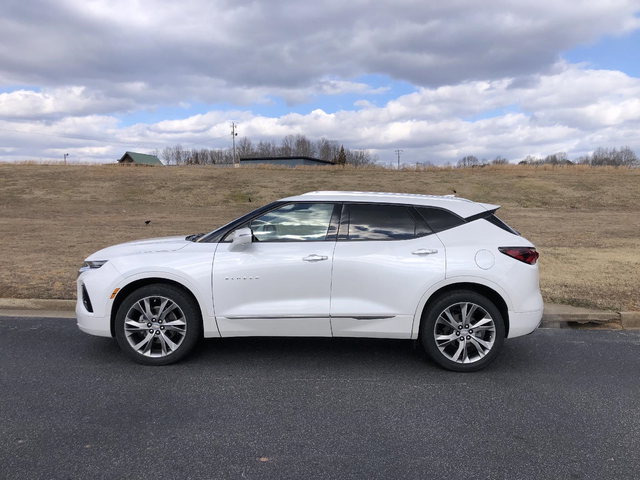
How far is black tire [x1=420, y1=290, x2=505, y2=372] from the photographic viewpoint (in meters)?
4.48

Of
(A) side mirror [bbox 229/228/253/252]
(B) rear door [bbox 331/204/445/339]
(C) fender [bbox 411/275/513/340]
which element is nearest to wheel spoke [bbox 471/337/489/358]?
(C) fender [bbox 411/275/513/340]

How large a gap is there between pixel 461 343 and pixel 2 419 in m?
3.80

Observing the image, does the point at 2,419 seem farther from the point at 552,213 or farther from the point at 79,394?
the point at 552,213

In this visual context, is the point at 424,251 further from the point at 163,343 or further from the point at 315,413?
the point at 163,343

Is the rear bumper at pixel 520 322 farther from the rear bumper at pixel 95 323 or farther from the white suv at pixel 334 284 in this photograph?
the rear bumper at pixel 95 323

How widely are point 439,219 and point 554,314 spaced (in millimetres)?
2793

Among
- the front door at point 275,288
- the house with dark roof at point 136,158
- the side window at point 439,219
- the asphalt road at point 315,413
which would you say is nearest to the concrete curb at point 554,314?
the asphalt road at point 315,413

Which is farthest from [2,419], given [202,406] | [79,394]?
[202,406]

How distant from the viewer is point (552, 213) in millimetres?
22859

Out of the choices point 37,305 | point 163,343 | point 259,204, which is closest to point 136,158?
point 259,204

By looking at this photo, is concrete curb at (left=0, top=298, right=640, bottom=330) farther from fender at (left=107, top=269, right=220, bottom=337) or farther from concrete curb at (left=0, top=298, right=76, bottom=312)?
fender at (left=107, top=269, right=220, bottom=337)

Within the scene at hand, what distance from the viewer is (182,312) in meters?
4.59

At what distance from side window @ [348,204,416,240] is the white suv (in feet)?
0.03

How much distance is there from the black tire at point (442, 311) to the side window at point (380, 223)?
0.68 m
